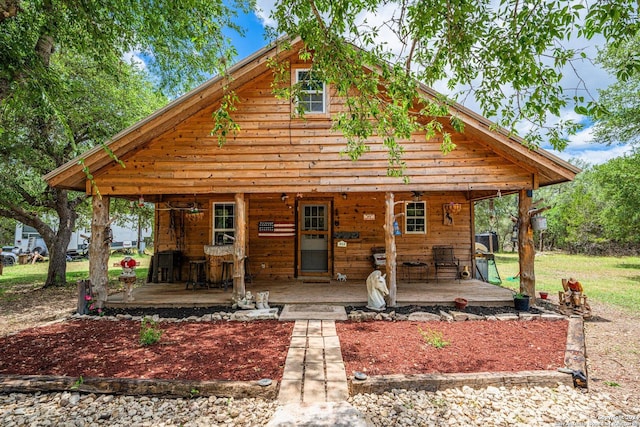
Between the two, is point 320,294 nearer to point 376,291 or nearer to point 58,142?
point 376,291

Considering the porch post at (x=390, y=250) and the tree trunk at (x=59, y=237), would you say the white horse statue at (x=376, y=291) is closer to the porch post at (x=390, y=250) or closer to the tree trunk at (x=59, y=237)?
the porch post at (x=390, y=250)

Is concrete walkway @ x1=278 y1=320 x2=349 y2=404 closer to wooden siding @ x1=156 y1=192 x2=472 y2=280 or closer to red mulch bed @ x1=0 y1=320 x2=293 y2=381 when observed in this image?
red mulch bed @ x1=0 y1=320 x2=293 y2=381

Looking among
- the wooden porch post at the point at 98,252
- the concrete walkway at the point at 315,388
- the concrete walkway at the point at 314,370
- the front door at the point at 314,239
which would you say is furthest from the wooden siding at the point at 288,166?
the concrete walkway at the point at 315,388

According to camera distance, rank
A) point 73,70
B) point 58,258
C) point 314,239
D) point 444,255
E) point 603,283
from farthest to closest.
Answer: point 603,283 < point 58,258 < point 314,239 < point 73,70 < point 444,255

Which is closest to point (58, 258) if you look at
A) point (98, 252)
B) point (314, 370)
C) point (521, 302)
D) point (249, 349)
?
point (98, 252)

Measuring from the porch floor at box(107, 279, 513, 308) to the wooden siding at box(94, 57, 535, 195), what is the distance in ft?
8.12

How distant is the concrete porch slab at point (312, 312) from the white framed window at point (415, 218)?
4.19 meters

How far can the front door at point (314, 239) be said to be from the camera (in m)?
10.2

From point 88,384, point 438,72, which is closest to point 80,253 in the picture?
point 88,384

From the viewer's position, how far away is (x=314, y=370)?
4121 millimetres

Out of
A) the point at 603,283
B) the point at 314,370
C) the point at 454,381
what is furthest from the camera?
the point at 603,283

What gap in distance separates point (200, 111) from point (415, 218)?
684cm

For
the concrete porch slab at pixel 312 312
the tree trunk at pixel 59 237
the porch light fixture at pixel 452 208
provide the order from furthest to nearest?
the tree trunk at pixel 59 237
the porch light fixture at pixel 452 208
the concrete porch slab at pixel 312 312

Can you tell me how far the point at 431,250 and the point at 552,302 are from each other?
328 centimetres
